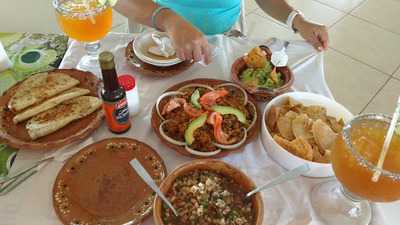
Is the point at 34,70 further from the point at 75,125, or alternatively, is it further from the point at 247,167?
the point at 247,167

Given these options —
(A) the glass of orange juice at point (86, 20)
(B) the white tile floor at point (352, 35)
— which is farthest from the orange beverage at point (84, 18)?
(B) the white tile floor at point (352, 35)

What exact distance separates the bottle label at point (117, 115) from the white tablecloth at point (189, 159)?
3 centimetres

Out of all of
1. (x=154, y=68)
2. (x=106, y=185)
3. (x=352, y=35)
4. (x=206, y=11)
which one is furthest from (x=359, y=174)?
(x=352, y=35)

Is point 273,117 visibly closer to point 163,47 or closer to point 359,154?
point 359,154

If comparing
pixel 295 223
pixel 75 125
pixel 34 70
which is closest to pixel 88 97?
pixel 75 125

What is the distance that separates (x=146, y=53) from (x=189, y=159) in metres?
0.42

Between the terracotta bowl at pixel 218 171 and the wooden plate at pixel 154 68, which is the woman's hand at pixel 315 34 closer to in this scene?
the wooden plate at pixel 154 68

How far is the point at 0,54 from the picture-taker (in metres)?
1.14

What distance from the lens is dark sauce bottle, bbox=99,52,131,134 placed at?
31.9 inches

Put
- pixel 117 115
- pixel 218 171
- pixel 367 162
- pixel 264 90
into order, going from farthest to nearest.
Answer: pixel 264 90
pixel 117 115
pixel 218 171
pixel 367 162

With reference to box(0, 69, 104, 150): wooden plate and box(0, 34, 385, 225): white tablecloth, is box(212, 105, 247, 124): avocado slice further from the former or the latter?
box(0, 69, 104, 150): wooden plate

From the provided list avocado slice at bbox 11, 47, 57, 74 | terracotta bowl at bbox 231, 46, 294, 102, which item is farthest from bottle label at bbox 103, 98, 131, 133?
avocado slice at bbox 11, 47, 57, 74

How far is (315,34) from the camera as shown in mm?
1244

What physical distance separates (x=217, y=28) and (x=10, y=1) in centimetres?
86
